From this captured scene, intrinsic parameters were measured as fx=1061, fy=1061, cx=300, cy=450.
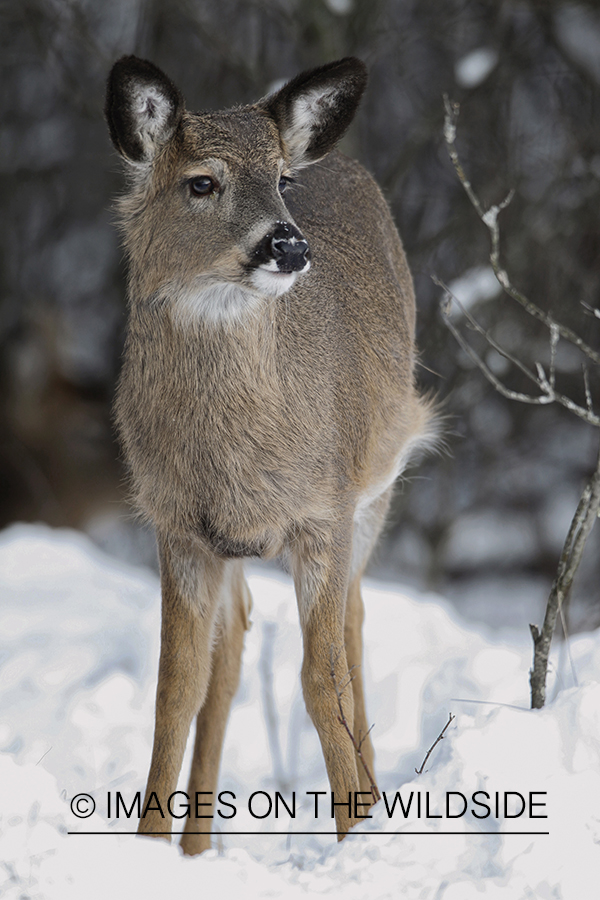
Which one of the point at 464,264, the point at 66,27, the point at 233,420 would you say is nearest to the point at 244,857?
the point at 233,420

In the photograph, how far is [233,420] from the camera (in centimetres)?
Answer: 345

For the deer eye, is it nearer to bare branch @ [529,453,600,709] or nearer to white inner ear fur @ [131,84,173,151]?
white inner ear fur @ [131,84,173,151]

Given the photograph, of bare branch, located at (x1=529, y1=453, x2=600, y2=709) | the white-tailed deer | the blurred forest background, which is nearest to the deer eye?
the white-tailed deer

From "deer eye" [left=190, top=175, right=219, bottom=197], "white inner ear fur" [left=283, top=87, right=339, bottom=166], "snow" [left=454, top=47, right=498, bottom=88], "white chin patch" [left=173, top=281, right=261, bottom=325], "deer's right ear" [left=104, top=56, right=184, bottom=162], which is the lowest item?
"white chin patch" [left=173, top=281, right=261, bottom=325]

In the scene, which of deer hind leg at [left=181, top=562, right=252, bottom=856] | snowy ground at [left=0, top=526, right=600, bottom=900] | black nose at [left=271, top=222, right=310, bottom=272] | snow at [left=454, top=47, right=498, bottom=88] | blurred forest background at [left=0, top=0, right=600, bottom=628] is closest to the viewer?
snowy ground at [left=0, top=526, right=600, bottom=900]

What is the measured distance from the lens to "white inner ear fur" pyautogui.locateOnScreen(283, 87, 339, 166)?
3.65 metres

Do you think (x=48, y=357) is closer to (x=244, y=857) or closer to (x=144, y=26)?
(x=144, y=26)

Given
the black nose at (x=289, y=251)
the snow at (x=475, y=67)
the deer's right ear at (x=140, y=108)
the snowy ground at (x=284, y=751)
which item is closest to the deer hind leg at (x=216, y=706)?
the snowy ground at (x=284, y=751)

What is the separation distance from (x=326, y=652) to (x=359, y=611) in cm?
91

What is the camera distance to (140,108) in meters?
3.42

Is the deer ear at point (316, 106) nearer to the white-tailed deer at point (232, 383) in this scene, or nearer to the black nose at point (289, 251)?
the white-tailed deer at point (232, 383)

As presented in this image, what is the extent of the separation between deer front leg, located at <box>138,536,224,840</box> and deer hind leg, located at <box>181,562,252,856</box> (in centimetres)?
17

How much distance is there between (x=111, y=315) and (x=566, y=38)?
442 cm

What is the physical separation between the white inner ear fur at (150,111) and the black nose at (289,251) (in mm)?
641
